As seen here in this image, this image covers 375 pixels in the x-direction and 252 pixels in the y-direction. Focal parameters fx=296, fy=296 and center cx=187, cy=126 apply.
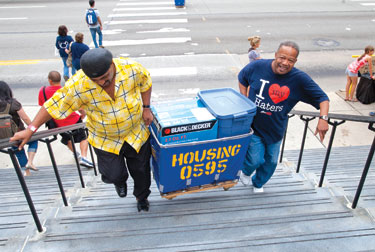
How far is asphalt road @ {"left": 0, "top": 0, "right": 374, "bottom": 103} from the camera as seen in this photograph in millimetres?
9453

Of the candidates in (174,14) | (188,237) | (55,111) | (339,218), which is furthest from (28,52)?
(339,218)

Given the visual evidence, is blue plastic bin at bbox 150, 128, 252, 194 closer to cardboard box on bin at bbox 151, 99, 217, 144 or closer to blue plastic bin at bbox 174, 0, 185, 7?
cardboard box on bin at bbox 151, 99, 217, 144

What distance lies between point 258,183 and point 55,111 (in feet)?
7.46

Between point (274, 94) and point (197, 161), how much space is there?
1044 mm

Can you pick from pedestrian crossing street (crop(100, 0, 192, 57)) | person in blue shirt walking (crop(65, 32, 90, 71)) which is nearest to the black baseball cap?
person in blue shirt walking (crop(65, 32, 90, 71))

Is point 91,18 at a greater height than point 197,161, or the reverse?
point 91,18

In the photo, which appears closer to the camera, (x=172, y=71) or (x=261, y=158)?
(x=261, y=158)

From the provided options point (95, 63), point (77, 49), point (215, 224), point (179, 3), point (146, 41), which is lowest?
point (146, 41)

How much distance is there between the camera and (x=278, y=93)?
301 cm

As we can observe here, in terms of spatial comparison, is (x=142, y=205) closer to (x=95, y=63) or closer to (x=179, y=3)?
(x=95, y=63)

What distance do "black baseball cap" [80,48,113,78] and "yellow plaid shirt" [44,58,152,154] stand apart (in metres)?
0.20

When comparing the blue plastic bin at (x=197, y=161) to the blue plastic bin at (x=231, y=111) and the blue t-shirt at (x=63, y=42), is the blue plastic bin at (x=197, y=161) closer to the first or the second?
the blue plastic bin at (x=231, y=111)

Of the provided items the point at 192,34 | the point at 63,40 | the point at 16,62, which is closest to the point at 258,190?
the point at 63,40

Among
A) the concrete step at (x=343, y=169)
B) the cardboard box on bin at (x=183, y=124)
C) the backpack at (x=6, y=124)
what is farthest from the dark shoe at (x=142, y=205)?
the backpack at (x=6, y=124)
